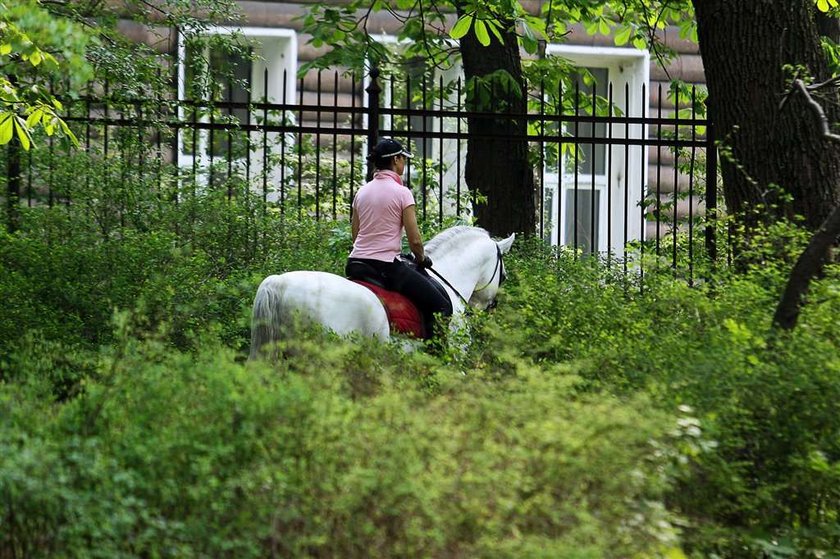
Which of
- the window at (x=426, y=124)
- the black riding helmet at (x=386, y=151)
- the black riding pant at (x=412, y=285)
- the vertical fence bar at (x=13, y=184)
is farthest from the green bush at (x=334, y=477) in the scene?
the window at (x=426, y=124)

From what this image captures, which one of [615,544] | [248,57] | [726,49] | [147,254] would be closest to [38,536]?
[615,544]

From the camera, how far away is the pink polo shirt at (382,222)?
335 inches

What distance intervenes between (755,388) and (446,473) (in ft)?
6.00

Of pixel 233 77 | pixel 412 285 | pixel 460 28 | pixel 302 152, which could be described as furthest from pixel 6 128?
pixel 302 152

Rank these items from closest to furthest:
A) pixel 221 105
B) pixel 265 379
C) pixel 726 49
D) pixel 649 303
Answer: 1. pixel 265 379
2. pixel 649 303
3. pixel 726 49
4. pixel 221 105

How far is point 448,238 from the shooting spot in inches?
364

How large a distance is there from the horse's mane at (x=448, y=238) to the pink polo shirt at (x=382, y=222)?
1.89 feet

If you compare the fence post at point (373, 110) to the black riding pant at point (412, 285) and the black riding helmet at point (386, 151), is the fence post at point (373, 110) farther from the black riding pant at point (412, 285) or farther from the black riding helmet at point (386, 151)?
the black riding pant at point (412, 285)

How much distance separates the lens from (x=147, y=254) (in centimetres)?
959

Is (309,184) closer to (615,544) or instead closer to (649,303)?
(649,303)

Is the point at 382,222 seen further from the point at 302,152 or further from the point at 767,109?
the point at 302,152

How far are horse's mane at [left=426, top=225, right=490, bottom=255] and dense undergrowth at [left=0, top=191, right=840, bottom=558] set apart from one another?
1.57 m

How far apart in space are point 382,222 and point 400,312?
586mm

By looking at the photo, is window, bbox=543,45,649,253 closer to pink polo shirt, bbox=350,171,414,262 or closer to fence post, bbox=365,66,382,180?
fence post, bbox=365,66,382,180
